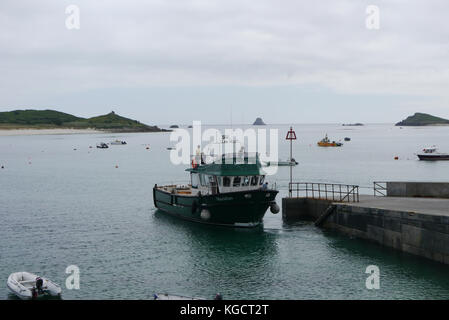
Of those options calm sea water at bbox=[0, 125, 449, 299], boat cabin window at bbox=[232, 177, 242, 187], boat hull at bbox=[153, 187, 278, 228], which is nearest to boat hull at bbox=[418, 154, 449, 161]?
calm sea water at bbox=[0, 125, 449, 299]

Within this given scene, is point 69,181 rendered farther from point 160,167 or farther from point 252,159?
point 252,159

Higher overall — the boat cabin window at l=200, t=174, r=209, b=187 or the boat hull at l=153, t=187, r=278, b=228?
the boat cabin window at l=200, t=174, r=209, b=187

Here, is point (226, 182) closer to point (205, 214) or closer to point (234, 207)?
point (234, 207)

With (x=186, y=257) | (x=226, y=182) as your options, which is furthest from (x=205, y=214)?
(x=186, y=257)

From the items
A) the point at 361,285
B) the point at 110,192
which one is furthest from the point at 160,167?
the point at 361,285

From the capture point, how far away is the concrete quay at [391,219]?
29.3 meters

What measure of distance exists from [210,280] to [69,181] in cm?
5761

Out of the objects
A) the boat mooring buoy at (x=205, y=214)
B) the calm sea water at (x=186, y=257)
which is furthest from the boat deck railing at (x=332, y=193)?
the boat mooring buoy at (x=205, y=214)

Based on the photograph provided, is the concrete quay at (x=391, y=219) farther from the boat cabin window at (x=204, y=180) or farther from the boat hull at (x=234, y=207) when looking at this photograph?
the boat cabin window at (x=204, y=180)

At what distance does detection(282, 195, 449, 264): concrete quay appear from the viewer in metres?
29.3

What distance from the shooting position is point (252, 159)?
137ft

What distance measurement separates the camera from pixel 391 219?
32.8 meters

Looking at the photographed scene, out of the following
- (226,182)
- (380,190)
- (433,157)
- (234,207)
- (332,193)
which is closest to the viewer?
(234,207)

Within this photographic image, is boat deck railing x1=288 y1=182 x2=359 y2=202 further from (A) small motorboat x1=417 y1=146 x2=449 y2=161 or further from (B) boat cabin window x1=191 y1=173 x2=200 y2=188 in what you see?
(A) small motorboat x1=417 y1=146 x2=449 y2=161
